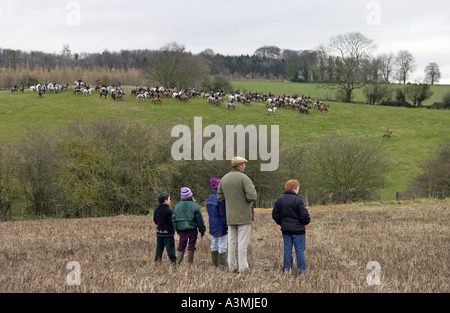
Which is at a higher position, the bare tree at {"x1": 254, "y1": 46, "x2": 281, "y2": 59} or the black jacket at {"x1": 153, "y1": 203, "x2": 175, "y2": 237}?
the bare tree at {"x1": 254, "y1": 46, "x2": 281, "y2": 59}

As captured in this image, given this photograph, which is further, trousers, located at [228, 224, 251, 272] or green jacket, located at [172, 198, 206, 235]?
green jacket, located at [172, 198, 206, 235]

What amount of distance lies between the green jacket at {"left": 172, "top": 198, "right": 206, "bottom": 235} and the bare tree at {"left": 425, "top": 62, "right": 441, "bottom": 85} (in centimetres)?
10543

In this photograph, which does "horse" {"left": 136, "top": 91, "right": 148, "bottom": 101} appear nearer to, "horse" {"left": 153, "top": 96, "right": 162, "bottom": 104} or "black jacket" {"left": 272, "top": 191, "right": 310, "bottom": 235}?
"horse" {"left": 153, "top": 96, "right": 162, "bottom": 104}

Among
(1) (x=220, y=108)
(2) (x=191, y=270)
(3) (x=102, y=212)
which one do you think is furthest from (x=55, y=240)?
(1) (x=220, y=108)

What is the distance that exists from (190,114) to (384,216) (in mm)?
38325

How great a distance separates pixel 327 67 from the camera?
78.9 metres

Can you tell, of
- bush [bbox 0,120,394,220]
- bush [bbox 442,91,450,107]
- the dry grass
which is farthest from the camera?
bush [bbox 442,91,450,107]

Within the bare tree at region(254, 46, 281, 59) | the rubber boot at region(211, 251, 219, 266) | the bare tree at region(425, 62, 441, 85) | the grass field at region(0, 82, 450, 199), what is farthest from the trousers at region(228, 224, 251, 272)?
the bare tree at region(254, 46, 281, 59)

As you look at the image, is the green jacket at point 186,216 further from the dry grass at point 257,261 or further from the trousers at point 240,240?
the dry grass at point 257,261

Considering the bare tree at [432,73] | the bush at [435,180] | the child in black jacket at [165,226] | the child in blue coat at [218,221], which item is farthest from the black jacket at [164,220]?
the bare tree at [432,73]

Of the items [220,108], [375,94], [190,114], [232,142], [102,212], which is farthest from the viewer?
[375,94]

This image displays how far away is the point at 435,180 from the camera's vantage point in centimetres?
3095

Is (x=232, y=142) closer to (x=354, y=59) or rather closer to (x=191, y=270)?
(x=191, y=270)

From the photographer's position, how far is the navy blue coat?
7.91m
